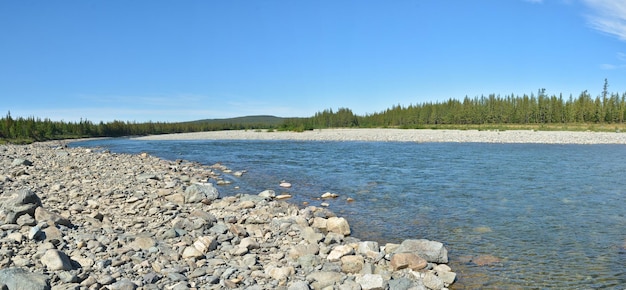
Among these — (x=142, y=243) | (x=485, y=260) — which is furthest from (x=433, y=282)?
(x=142, y=243)

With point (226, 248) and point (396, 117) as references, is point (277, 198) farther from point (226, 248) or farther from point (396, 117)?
point (396, 117)

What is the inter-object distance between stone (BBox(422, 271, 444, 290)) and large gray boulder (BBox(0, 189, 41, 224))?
850 cm

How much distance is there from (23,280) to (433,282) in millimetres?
6225

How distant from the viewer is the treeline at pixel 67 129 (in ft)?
208

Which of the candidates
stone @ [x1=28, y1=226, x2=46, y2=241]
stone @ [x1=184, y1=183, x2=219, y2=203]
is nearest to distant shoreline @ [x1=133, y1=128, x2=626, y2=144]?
stone @ [x1=184, y1=183, x2=219, y2=203]

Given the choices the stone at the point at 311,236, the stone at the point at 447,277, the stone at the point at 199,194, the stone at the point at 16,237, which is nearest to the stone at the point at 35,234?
the stone at the point at 16,237

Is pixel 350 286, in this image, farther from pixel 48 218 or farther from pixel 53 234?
pixel 48 218

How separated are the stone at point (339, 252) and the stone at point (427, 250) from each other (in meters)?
0.95

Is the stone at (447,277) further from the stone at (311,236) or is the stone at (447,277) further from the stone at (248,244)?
the stone at (248,244)

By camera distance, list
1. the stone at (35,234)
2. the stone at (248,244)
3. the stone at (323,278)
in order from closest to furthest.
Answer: the stone at (323,278)
the stone at (35,234)
the stone at (248,244)

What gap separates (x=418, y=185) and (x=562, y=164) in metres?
12.3

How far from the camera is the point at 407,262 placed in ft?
23.2

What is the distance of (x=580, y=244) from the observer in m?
8.37

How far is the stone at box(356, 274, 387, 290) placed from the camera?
611 centimetres
